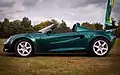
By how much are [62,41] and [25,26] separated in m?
0.46

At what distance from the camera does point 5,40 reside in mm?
2441

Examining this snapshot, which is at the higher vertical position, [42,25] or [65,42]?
[42,25]

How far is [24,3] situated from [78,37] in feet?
2.48

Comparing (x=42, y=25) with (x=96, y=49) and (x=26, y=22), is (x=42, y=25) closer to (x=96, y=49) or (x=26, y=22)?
(x=26, y=22)

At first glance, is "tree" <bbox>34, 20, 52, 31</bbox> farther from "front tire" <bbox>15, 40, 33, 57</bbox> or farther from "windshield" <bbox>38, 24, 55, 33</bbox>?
"front tire" <bbox>15, 40, 33, 57</bbox>

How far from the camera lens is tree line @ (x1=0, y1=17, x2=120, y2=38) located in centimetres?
246

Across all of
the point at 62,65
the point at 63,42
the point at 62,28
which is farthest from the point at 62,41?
the point at 62,65

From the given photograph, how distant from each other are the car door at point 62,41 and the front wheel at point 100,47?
6.4 inches

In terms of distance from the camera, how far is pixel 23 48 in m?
2.46

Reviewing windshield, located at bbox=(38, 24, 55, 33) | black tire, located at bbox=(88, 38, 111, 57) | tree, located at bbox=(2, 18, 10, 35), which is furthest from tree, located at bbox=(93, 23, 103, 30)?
tree, located at bbox=(2, 18, 10, 35)

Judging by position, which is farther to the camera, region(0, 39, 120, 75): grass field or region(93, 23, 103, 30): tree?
region(93, 23, 103, 30): tree

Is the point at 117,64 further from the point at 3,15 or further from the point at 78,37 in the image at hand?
the point at 3,15

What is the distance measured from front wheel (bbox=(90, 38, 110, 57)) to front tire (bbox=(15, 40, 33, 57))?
716mm

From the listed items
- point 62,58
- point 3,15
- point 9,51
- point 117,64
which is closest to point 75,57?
point 62,58
